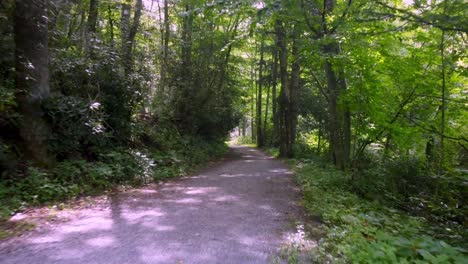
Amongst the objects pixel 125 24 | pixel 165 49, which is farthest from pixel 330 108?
pixel 125 24

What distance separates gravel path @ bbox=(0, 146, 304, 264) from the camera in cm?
366

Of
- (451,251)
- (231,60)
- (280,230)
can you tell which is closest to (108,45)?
(280,230)

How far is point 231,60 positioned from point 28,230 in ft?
58.3

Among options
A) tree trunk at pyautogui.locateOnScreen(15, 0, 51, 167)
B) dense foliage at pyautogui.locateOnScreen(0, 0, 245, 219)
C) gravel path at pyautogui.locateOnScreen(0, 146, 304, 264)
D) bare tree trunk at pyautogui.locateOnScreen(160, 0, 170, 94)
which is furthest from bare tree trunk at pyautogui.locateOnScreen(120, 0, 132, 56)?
gravel path at pyautogui.locateOnScreen(0, 146, 304, 264)

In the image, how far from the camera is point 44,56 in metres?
6.81

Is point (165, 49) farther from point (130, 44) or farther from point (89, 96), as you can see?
point (89, 96)

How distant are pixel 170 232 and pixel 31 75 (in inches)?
193

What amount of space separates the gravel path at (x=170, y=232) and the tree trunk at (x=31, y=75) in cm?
217

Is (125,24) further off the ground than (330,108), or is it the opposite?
(125,24)

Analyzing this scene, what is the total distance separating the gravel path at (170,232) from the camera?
3.66 metres

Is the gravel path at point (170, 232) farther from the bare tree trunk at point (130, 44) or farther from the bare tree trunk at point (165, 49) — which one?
the bare tree trunk at point (165, 49)

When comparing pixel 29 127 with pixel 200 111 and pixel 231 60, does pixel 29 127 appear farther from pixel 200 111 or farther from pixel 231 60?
pixel 231 60

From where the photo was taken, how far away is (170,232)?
14.8 feet

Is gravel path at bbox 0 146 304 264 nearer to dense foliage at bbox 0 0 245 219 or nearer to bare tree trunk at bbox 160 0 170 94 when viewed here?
dense foliage at bbox 0 0 245 219
